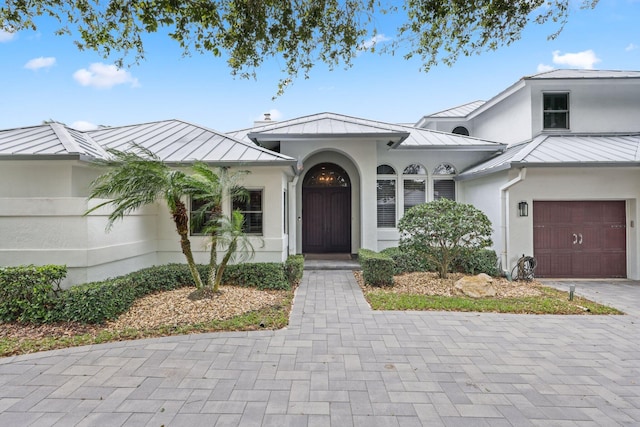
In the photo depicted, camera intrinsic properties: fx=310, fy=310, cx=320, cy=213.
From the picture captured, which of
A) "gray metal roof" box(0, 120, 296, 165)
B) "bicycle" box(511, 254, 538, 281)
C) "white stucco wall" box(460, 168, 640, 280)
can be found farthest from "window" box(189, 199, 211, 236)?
"bicycle" box(511, 254, 538, 281)

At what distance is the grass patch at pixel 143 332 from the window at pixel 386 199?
21.0 ft

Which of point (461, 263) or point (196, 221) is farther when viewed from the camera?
point (461, 263)

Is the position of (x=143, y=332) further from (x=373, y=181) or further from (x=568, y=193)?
(x=568, y=193)

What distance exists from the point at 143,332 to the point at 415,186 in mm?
9285

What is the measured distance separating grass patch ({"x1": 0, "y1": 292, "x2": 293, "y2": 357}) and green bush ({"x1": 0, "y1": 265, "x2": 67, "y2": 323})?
492 mm

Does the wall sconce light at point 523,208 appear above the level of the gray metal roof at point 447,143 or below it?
below

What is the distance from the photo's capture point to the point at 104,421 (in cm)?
272

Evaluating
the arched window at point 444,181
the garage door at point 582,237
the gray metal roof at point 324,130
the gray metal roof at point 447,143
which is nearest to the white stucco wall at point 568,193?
the garage door at point 582,237

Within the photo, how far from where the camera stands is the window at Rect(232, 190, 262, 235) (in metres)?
8.09

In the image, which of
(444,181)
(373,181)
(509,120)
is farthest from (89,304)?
(509,120)

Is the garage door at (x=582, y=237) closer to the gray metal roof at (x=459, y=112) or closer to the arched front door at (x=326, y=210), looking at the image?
the arched front door at (x=326, y=210)

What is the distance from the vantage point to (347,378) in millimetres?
3432

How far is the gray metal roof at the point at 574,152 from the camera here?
7973 millimetres

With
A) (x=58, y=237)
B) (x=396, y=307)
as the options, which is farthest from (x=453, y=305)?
(x=58, y=237)
